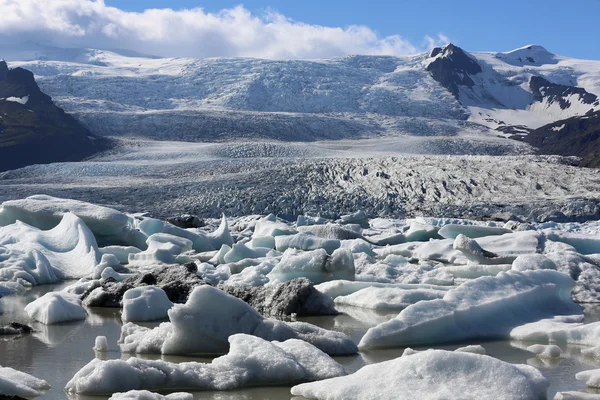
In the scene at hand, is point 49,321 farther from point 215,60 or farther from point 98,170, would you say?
point 215,60

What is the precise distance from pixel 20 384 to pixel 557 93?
7725cm

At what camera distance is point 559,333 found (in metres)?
5.00

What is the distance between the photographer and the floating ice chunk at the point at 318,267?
7605mm

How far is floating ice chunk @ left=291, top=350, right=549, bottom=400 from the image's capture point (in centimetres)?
318

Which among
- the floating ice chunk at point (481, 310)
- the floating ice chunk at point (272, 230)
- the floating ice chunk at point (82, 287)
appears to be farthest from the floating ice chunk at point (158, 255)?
the floating ice chunk at point (481, 310)

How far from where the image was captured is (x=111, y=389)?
354 cm

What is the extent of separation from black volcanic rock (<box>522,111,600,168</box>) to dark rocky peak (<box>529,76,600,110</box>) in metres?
6.19

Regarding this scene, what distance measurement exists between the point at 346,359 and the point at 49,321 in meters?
2.67

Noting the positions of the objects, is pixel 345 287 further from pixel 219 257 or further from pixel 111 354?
pixel 219 257

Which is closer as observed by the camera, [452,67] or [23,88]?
[23,88]

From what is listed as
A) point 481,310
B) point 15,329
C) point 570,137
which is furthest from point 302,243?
point 570,137

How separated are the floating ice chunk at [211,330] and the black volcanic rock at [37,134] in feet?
121

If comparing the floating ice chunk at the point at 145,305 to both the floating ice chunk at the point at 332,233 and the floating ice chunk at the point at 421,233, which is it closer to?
the floating ice chunk at the point at 332,233

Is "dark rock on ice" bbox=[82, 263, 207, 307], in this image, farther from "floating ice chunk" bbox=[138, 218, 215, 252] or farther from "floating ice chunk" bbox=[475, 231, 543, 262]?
"floating ice chunk" bbox=[138, 218, 215, 252]
